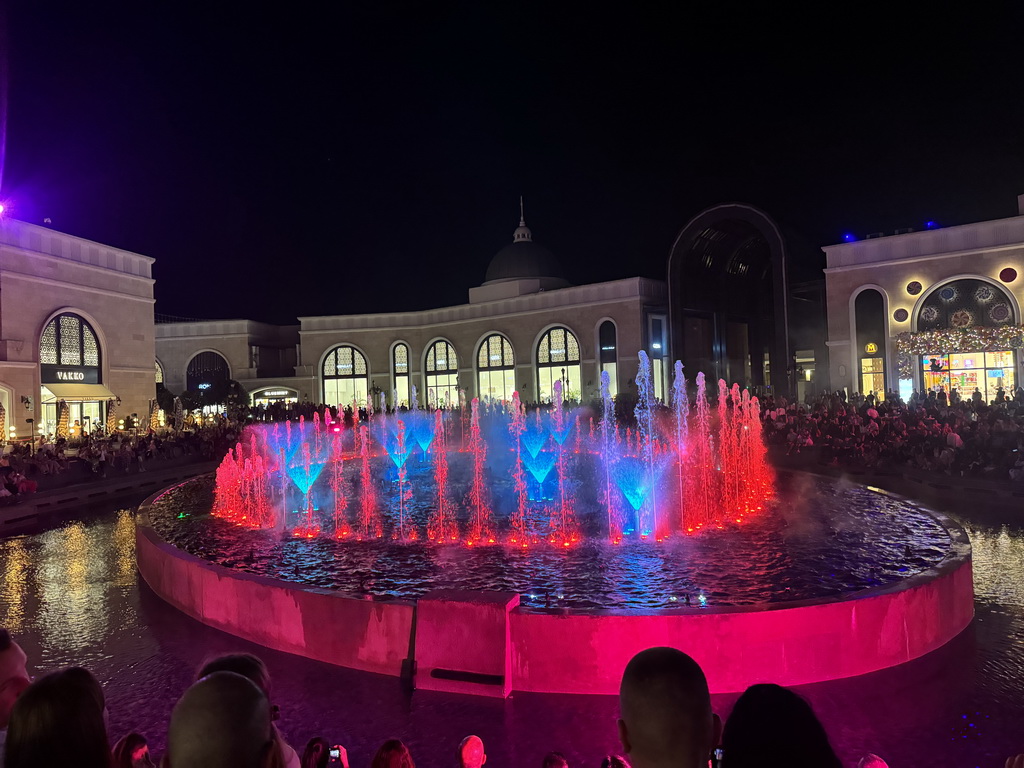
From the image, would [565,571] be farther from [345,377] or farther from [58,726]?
[345,377]

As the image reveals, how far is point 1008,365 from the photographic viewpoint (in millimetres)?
25734

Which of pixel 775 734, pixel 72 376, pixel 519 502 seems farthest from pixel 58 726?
pixel 72 376

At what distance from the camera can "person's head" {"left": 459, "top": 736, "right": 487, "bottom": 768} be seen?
138 inches

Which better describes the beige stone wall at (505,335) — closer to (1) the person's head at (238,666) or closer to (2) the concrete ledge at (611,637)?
(2) the concrete ledge at (611,637)

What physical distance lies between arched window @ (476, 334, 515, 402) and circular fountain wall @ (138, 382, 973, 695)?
27541 mm

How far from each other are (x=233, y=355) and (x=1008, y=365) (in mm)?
45929

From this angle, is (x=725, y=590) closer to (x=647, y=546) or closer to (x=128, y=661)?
(x=647, y=546)

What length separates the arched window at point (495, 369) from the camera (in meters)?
45.0

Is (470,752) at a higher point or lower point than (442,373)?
lower

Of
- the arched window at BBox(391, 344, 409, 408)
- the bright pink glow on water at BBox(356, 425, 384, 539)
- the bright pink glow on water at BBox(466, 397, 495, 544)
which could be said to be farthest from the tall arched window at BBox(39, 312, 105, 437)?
the bright pink glow on water at BBox(466, 397, 495, 544)

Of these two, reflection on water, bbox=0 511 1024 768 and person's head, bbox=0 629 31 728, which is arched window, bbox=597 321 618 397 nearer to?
reflection on water, bbox=0 511 1024 768

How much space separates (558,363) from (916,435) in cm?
2761

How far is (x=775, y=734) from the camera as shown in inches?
67.0

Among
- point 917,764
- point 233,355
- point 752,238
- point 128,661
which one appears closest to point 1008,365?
point 752,238
